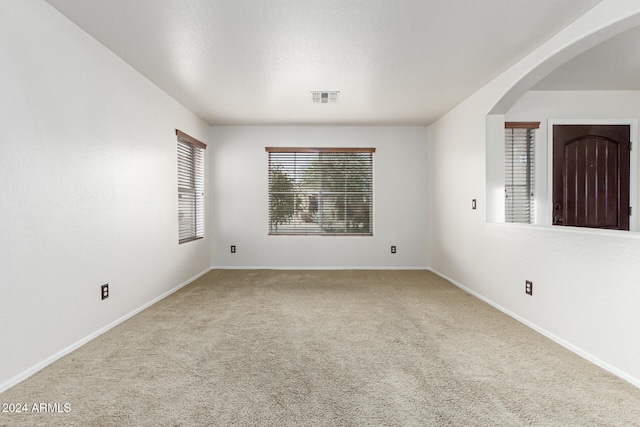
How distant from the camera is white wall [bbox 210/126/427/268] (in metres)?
5.65

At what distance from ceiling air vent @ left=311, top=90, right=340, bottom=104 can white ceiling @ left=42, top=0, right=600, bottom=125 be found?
98 millimetres

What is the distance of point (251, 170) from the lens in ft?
18.6

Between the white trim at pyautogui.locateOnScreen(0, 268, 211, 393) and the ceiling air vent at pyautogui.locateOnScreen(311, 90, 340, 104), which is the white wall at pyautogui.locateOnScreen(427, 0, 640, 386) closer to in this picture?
the ceiling air vent at pyautogui.locateOnScreen(311, 90, 340, 104)

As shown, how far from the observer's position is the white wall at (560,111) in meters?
4.07

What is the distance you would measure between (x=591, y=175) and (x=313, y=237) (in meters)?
3.88

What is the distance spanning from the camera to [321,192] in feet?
18.6

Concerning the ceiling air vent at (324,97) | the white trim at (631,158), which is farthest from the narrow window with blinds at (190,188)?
the white trim at (631,158)

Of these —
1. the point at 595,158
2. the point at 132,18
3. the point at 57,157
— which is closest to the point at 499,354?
the point at 595,158

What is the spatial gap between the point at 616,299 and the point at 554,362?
1.88ft

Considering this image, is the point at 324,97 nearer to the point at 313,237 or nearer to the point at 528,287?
the point at 313,237

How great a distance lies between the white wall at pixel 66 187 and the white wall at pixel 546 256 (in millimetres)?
3351

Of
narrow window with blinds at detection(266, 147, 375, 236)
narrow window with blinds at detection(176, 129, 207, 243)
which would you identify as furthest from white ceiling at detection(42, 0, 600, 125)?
narrow window with blinds at detection(266, 147, 375, 236)

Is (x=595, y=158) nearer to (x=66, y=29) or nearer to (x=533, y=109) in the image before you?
(x=533, y=109)

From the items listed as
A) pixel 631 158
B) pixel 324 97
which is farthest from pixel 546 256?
pixel 324 97
